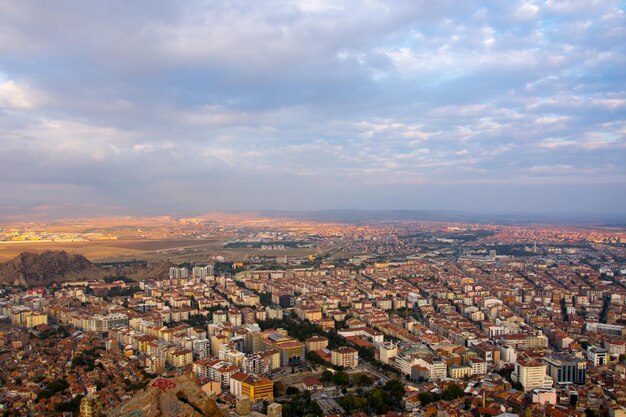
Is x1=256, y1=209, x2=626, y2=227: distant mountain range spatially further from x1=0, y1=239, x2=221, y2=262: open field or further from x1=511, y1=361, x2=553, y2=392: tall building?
x1=511, y1=361, x2=553, y2=392: tall building

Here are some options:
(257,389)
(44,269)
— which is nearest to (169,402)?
(257,389)

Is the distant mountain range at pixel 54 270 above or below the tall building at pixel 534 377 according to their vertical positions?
above

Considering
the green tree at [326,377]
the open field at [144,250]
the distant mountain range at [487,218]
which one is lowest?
the green tree at [326,377]

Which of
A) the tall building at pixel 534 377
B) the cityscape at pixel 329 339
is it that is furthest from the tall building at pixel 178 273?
the tall building at pixel 534 377

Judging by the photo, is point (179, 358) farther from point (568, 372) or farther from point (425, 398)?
point (568, 372)

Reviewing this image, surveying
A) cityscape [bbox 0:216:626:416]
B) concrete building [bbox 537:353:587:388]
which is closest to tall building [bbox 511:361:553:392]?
cityscape [bbox 0:216:626:416]

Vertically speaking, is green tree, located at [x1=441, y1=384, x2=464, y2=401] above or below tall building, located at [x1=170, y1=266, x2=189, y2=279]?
below

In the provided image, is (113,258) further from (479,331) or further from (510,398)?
(510,398)

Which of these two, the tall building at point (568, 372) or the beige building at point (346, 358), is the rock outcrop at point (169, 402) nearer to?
the beige building at point (346, 358)
